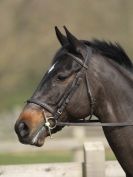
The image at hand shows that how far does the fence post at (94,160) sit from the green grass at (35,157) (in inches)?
320

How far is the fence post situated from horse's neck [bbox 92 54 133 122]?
5.72 ft

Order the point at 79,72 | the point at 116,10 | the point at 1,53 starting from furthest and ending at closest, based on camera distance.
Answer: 1. the point at 116,10
2. the point at 1,53
3. the point at 79,72

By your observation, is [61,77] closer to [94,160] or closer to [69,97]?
[69,97]

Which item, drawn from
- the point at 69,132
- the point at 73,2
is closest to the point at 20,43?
the point at 73,2

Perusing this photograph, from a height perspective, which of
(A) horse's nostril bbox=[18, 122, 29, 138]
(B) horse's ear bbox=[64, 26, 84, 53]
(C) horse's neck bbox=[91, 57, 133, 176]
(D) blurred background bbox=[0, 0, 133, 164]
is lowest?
(D) blurred background bbox=[0, 0, 133, 164]

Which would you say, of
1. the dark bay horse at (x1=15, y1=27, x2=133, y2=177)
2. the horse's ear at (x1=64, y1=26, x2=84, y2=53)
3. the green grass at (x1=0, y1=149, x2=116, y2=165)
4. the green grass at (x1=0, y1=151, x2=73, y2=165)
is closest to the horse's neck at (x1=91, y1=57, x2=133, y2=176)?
the dark bay horse at (x1=15, y1=27, x2=133, y2=177)

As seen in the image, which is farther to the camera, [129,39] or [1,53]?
[1,53]

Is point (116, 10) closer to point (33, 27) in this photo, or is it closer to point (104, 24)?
point (104, 24)

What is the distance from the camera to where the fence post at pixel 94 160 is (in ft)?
24.9

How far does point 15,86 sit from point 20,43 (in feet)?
34.6

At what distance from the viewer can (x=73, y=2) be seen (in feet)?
242

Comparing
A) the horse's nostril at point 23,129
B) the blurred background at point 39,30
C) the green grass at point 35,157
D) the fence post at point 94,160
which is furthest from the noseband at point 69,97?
the blurred background at point 39,30

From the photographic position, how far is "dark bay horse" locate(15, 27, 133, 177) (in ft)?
18.7

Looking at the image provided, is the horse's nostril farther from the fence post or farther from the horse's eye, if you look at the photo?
the fence post
